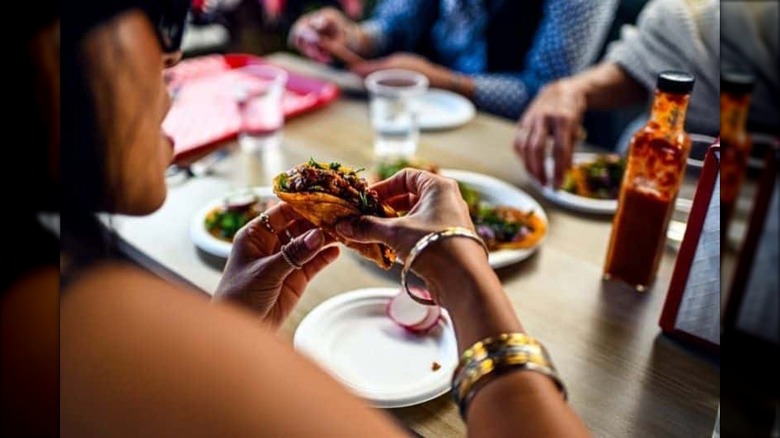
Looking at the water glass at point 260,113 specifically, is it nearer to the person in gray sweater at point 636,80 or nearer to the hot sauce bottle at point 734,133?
the person in gray sweater at point 636,80

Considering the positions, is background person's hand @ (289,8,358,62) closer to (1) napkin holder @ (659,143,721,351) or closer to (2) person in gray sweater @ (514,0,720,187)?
(2) person in gray sweater @ (514,0,720,187)

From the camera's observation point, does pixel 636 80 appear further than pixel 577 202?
Yes

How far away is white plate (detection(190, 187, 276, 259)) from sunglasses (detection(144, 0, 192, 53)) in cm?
24

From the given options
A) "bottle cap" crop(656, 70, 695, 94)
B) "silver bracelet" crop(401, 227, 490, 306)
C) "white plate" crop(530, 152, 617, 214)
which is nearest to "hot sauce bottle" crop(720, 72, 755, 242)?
"white plate" crop(530, 152, 617, 214)

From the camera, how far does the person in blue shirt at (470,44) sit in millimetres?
1592

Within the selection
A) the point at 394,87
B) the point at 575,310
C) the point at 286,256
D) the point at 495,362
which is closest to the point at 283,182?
the point at 286,256

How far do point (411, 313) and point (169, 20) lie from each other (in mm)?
400

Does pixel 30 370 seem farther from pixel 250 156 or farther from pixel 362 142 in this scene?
pixel 362 142

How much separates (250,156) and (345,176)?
0.64 meters

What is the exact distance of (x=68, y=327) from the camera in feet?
2.00

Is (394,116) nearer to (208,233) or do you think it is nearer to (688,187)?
(208,233)

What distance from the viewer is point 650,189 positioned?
35.9 inches

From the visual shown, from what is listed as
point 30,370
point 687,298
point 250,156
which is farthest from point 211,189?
point 687,298

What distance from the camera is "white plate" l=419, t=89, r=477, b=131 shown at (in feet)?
5.21
